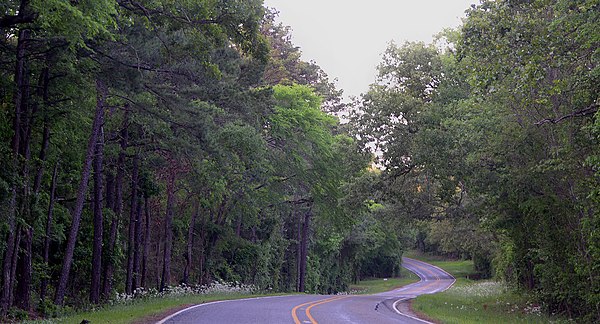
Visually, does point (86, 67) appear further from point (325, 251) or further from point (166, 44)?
point (325, 251)

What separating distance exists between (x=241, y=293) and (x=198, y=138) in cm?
1657

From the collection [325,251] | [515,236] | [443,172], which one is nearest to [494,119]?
[443,172]

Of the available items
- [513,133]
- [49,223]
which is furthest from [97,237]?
[513,133]

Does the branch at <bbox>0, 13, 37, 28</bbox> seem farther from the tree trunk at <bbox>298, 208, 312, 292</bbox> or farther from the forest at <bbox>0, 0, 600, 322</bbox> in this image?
the tree trunk at <bbox>298, 208, 312, 292</bbox>

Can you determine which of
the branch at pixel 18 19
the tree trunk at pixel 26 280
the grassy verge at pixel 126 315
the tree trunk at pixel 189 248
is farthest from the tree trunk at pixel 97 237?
the tree trunk at pixel 189 248

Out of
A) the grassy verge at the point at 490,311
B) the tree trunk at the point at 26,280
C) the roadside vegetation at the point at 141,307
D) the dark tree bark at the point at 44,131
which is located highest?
the dark tree bark at the point at 44,131

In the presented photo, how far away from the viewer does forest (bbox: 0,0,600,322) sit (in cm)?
1370

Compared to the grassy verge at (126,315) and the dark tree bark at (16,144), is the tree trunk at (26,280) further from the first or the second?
the grassy verge at (126,315)

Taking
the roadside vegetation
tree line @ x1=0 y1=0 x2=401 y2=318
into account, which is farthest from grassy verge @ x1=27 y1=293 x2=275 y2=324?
tree line @ x1=0 y1=0 x2=401 y2=318

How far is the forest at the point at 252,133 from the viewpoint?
1370 cm

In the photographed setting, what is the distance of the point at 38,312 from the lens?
17266mm

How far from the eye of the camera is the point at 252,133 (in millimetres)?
17969

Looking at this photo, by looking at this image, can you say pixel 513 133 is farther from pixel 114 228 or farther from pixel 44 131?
pixel 114 228

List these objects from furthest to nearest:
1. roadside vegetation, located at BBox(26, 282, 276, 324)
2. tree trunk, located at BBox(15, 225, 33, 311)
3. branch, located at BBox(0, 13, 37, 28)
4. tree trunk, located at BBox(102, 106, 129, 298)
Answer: tree trunk, located at BBox(102, 106, 129, 298) < tree trunk, located at BBox(15, 225, 33, 311) < roadside vegetation, located at BBox(26, 282, 276, 324) < branch, located at BBox(0, 13, 37, 28)
